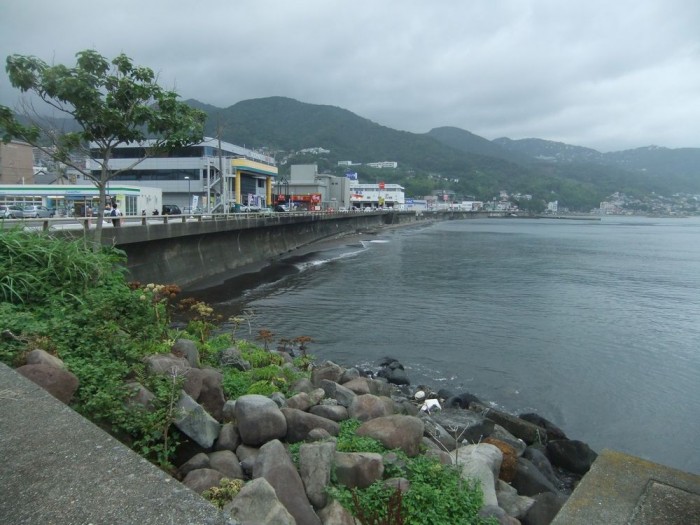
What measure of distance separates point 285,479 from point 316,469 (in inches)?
15.3

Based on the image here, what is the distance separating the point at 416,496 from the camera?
A: 16.7 feet

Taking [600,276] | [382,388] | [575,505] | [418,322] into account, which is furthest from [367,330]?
[600,276]

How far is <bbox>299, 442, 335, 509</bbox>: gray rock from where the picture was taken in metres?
4.94

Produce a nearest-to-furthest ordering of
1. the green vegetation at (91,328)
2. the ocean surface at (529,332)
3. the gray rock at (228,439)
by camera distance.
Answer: the green vegetation at (91,328), the gray rock at (228,439), the ocean surface at (529,332)

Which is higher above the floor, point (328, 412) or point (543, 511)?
point (328, 412)

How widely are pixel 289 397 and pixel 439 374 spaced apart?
759 centimetres

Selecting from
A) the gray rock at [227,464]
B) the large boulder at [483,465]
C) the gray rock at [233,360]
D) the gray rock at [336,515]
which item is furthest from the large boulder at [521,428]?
the gray rock at [227,464]

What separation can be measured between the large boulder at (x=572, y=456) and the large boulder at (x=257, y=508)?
258 inches

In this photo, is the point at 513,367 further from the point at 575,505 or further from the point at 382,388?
the point at 575,505

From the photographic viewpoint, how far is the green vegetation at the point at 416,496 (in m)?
4.88

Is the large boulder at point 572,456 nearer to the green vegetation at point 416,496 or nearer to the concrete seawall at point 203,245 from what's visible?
the green vegetation at point 416,496

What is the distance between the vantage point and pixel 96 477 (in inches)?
125

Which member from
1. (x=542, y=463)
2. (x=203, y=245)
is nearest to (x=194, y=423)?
(x=542, y=463)

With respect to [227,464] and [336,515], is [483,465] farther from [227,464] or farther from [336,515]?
[227,464]
